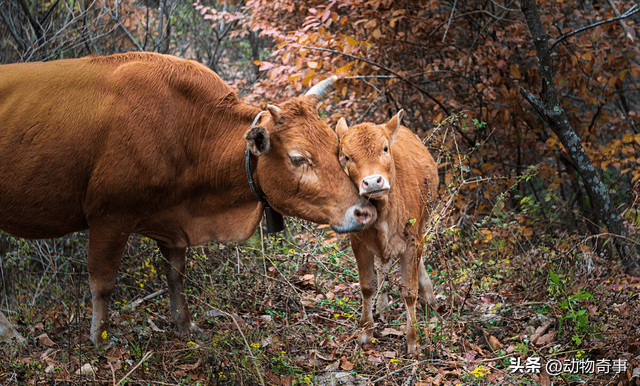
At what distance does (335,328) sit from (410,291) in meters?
1.12

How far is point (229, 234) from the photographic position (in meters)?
4.78

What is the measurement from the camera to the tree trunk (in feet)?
19.7

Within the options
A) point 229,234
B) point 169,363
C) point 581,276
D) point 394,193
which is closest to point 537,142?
point 581,276

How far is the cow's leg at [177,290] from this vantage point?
5309mm

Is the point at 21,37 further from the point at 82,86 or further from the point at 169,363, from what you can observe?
the point at 169,363

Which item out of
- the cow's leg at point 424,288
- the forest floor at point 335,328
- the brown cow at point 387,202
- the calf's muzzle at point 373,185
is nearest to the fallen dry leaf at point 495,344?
the forest floor at point 335,328

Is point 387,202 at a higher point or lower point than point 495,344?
higher

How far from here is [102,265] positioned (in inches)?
187

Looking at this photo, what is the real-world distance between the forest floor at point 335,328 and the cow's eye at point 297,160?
1.19 meters

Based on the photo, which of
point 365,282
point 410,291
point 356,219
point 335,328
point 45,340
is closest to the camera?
point 356,219

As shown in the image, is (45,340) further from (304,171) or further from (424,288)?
(424,288)

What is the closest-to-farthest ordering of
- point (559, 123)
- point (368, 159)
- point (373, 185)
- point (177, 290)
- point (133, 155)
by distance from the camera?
point (373, 185) < point (368, 159) < point (133, 155) < point (177, 290) < point (559, 123)

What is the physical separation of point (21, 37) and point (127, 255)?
11.0ft

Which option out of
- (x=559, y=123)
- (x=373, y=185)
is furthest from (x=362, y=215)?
(x=559, y=123)
